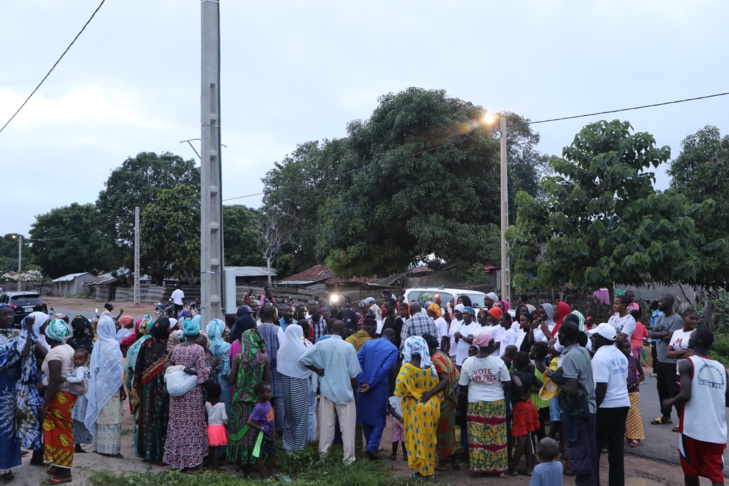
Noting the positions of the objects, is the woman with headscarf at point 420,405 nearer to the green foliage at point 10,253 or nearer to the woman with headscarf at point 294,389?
the woman with headscarf at point 294,389

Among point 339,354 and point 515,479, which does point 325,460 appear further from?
point 515,479

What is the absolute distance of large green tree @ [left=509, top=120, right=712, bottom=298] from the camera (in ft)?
53.9

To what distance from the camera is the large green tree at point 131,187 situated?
50.4 metres

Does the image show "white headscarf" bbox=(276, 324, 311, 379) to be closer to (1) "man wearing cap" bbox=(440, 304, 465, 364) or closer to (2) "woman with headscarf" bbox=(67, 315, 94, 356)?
(2) "woman with headscarf" bbox=(67, 315, 94, 356)

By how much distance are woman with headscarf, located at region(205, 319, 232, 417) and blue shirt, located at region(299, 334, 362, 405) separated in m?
1.04

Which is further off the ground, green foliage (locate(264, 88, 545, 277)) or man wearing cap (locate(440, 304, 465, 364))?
green foliage (locate(264, 88, 545, 277))

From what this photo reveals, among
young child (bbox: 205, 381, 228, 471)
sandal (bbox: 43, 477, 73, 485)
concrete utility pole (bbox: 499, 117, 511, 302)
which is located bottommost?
sandal (bbox: 43, 477, 73, 485)

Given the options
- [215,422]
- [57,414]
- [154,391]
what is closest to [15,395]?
[57,414]

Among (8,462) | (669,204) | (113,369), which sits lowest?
(8,462)

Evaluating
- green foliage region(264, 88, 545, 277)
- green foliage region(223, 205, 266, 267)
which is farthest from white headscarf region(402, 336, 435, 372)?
green foliage region(223, 205, 266, 267)

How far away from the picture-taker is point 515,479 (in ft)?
23.7

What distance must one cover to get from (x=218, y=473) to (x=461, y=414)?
289cm

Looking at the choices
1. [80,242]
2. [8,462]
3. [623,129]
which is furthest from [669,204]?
[80,242]

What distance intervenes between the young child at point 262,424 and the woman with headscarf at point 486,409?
220 centimetres
